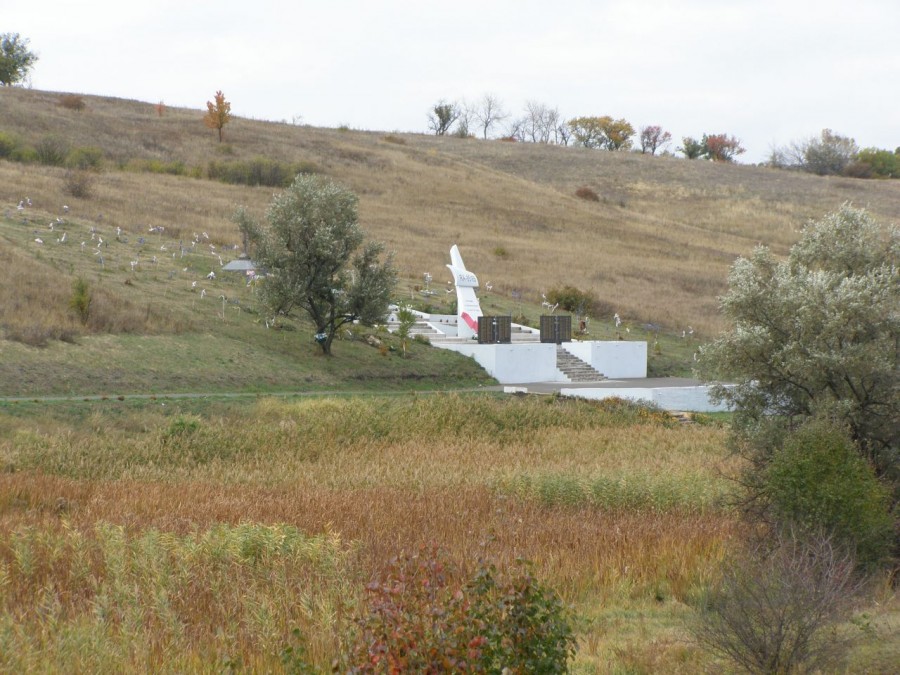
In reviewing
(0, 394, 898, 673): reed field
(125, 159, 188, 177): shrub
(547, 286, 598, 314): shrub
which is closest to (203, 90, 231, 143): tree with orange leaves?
(125, 159, 188, 177): shrub

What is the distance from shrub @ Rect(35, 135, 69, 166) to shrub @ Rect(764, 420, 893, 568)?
205 ft

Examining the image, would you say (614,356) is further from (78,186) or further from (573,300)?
(78,186)

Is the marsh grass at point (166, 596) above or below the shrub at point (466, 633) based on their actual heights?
below

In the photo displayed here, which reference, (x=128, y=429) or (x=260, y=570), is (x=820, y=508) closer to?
(x=260, y=570)

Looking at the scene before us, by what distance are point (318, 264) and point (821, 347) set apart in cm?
2206

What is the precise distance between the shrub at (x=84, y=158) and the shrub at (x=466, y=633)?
6460cm

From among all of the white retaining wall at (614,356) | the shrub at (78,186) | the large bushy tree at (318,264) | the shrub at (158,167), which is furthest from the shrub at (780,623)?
the shrub at (158,167)

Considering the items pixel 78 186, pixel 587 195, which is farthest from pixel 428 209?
pixel 78 186

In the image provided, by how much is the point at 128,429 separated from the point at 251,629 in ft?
49.5

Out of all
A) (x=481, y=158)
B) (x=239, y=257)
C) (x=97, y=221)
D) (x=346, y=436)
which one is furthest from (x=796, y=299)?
(x=481, y=158)

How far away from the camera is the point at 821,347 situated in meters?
13.8

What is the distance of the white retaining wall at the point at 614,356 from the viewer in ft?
125

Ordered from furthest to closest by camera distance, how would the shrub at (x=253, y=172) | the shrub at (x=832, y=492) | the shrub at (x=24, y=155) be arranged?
1. the shrub at (x=253, y=172)
2. the shrub at (x=24, y=155)
3. the shrub at (x=832, y=492)

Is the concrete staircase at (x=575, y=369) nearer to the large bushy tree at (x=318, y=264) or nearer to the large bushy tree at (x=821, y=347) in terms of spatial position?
the large bushy tree at (x=318, y=264)
